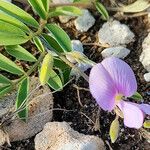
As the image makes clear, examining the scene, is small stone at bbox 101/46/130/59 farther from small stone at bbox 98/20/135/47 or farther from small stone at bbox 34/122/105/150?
small stone at bbox 34/122/105/150

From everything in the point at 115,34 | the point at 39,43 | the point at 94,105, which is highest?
the point at 39,43

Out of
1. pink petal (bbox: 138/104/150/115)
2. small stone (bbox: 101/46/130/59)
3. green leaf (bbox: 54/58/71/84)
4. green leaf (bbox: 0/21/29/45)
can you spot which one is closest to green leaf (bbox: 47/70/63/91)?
green leaf (bbox: 54/58/71/84)

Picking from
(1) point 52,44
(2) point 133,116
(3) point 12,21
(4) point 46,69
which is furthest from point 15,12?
(2) point 133,116

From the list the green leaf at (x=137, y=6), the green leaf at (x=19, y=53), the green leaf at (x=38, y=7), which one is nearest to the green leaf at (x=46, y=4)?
the green leaf at (x=38, y=7)

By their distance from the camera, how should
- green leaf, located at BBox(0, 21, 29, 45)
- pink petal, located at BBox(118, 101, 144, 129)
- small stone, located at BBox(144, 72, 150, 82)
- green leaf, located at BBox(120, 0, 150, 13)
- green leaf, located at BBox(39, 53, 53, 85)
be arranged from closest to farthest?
pink petal, located at BBox(118, 101, 144, 129), green leaf, located at BBox(39, 53, 53, 85), green leaf, located at BBox(0, 21, 29, 45), small stone, located at BBox(144, 72, 150, 82), green leaf, located at BBox(120, 0, 150, 13)

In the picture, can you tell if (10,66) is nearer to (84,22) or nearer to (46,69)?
(46,69)

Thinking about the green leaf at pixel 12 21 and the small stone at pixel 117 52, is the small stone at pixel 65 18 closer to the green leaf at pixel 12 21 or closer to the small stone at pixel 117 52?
the small stone at pixel 117 52
